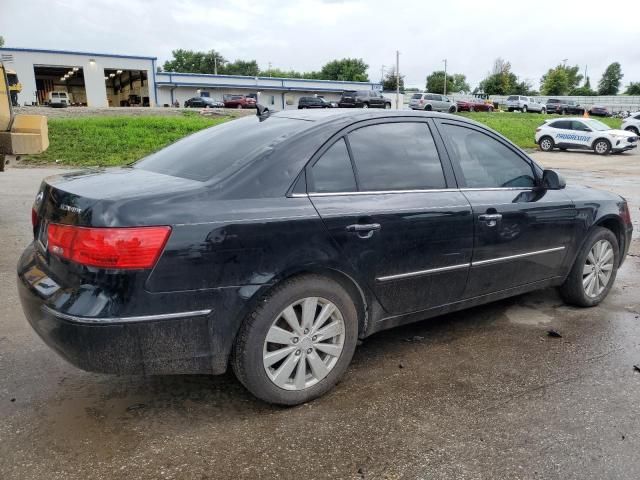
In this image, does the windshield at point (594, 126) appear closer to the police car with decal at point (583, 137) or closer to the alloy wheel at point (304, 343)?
the police car with decal at point (583, 137)

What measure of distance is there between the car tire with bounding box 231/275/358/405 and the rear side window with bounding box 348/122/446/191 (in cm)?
70

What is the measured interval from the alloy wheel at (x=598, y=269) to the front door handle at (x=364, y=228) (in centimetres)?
236

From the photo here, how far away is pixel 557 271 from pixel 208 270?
9.79 feet

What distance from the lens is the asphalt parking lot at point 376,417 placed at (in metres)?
2.51

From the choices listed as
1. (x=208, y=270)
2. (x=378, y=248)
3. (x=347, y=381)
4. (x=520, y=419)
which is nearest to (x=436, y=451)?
(x=520, y=419)

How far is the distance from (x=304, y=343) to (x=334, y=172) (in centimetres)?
98

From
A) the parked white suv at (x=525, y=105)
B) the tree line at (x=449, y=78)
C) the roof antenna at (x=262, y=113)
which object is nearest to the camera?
the roof antenna at (x=262, y=113)

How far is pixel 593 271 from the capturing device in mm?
4617

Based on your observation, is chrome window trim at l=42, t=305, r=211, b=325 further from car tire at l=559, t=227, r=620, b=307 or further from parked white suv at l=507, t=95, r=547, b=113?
parked white suv at l=507, t=95, r=547, b=113

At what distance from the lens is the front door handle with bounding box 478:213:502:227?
364cm

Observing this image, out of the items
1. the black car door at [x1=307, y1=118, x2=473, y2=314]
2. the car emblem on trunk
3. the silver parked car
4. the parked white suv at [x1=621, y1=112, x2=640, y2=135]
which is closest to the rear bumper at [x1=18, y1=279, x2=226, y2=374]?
the car emblem on trunk

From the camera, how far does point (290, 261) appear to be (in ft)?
9.19

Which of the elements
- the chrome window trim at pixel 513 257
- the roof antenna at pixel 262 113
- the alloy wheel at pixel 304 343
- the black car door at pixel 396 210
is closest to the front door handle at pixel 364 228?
the black car door at pixel 396 210

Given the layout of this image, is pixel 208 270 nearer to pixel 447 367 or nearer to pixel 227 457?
pixel 227 457
